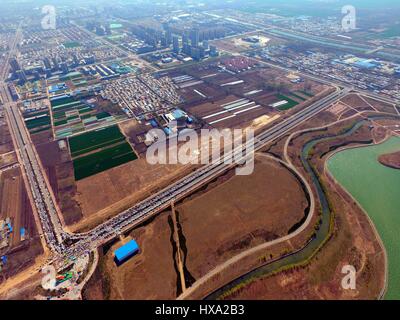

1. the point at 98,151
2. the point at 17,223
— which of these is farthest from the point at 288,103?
the point at 17,223

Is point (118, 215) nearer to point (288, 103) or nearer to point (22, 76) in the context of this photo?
point (288, 103)

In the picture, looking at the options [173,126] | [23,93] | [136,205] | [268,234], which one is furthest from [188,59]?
[268,234]

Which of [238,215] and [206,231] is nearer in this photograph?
[206,231]

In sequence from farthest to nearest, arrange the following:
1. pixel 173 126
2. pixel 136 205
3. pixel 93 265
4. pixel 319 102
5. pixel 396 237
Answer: pixel 319 102 → pixel 173 126 → pixel 136 205 → pixel 396 237 → pixel 93 265

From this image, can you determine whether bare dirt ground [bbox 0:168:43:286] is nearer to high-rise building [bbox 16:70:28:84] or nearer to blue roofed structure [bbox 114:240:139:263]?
blue roofed structure [bbox 114:240:139:263]

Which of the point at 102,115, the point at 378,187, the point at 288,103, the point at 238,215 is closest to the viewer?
the point at 238,215

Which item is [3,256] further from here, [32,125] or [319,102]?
[319,102]

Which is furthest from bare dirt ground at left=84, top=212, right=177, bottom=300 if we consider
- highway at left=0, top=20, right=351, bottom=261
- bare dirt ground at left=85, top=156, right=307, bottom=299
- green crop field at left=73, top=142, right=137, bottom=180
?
green crop field at left=73, top=142, right=137, bottom=180
